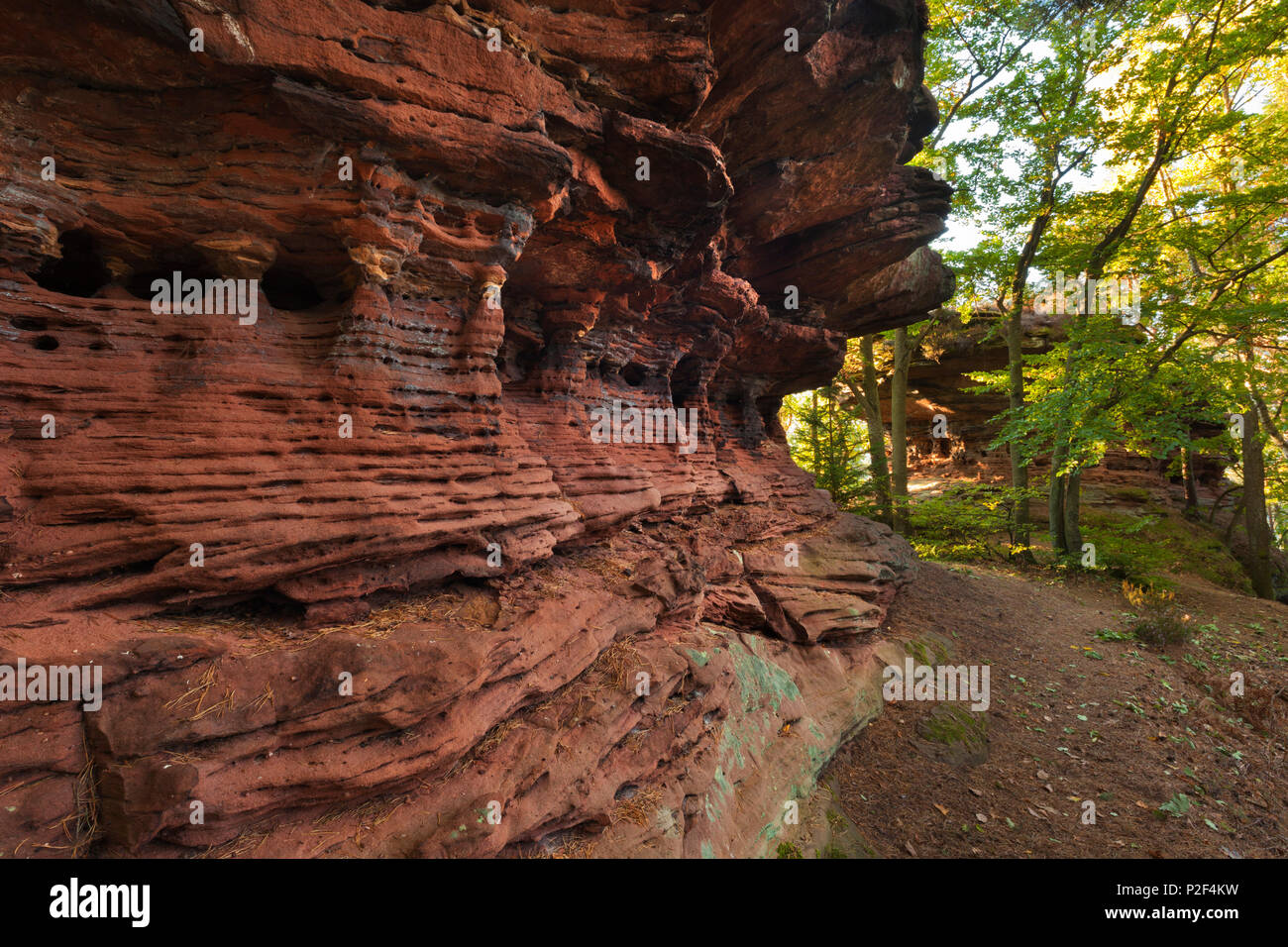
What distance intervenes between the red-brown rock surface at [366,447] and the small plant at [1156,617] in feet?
25.5

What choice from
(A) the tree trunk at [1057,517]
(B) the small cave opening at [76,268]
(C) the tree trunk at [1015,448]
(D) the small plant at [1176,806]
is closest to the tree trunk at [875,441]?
(C) the tree trunk at [1015,448]

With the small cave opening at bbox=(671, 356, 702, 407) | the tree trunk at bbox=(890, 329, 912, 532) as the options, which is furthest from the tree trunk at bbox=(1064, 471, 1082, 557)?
the small cave opening at bbox=(671, 356, 702, 407)

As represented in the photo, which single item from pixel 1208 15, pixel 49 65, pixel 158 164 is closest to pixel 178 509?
pixel 158 164

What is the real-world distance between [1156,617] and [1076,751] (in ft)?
21.0

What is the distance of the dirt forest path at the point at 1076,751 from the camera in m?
5.91

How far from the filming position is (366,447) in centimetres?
475

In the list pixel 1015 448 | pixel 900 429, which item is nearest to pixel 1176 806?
pixel 1015 448

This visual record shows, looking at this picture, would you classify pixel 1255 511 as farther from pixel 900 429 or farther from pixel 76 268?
pixel 76 268

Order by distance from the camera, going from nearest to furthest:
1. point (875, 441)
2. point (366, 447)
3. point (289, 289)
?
point (366, 447), point (289, 289), point (875, 441)

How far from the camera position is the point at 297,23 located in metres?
4.14

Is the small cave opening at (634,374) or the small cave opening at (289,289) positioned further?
the small cave opening at (634,374)

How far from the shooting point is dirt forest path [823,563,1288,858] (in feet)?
19.4

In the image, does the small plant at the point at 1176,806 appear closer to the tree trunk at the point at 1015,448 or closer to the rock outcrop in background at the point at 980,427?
the tree trunk at the point at 1015,448

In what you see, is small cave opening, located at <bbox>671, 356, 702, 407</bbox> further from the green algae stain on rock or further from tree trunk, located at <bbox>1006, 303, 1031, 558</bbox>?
tree trunk, located at <bbox>1006, 303, 1031, 558</bbox>
